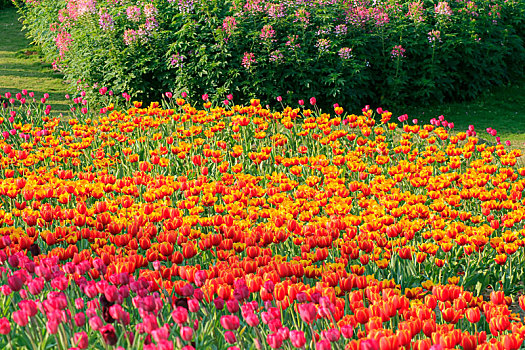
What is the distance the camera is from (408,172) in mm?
4957

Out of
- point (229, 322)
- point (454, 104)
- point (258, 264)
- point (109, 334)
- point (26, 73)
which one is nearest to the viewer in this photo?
point (109, 334)

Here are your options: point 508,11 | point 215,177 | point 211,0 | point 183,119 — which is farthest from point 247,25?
point 508,11

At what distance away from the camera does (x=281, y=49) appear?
328 inches

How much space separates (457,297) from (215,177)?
10.9ft

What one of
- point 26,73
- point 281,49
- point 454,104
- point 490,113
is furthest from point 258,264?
point 26,73

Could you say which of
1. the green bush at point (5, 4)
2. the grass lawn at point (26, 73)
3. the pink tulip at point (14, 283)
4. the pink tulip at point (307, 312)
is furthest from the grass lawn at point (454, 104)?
the green bush at point (5, 4)

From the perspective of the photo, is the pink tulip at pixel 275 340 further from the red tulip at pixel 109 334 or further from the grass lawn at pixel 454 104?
the grass lawn at pixel 454 104

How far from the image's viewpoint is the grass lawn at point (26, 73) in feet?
35.4

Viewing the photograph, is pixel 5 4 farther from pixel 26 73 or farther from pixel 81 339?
pixel 81 339

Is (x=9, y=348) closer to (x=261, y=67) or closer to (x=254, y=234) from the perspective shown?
(x=254, y=234)

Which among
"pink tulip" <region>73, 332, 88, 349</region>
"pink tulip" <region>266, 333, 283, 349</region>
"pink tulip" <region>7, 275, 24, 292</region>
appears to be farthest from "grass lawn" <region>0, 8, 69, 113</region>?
"pink tulip" <region>266, 333, 283, 349</region>

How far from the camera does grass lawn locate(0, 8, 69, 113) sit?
10789mm

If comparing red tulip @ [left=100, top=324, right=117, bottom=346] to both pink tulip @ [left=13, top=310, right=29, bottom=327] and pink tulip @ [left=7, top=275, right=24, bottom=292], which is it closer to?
pink tulip @ [left=13, top=310, right=29, bottom=327]

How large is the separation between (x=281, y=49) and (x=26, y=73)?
259 inches
